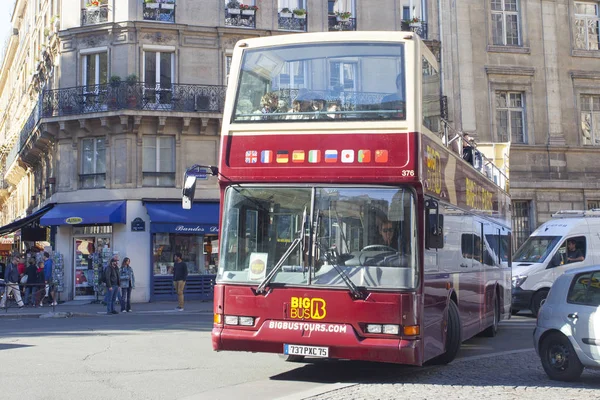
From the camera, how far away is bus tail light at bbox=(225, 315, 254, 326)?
9.17 m

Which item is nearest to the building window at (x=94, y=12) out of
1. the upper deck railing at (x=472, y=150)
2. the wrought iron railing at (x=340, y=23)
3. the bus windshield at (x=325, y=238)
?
the wrought iron railing at (x=340, y=23)

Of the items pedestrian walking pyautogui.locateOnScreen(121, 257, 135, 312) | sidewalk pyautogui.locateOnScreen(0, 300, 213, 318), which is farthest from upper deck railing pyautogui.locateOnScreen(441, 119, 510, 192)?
pedestrian walking pyautogui.locateOnScreen(121, 257, 135, 312)

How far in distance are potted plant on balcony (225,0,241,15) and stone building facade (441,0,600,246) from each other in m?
8.42

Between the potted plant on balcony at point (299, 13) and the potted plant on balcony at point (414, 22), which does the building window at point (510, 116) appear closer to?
the potted plant on balcony at point (414, 22)

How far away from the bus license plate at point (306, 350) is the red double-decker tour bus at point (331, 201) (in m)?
0.02

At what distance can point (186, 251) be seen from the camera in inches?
1137

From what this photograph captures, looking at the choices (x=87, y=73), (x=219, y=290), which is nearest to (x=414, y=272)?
(x=219, y=290)

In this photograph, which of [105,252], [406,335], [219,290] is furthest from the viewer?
[105,252]

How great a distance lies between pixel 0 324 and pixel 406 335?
1337cm

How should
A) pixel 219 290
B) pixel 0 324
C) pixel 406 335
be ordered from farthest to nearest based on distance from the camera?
pixel 0 324 < pixel 219 290 < pixel 406 335

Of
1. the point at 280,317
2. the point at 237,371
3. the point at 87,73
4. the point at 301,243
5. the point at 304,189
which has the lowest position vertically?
the point at 237,371

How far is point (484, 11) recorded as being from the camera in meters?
32.6

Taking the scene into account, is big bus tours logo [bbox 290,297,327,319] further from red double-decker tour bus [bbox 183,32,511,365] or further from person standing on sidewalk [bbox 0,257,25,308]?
person standing on sidewalk [bbox 0,257,25,308]

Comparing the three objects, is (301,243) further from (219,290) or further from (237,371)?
(237,371)
